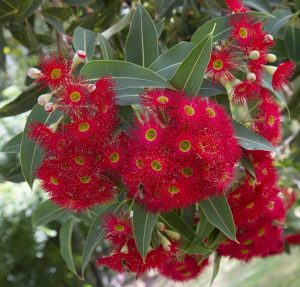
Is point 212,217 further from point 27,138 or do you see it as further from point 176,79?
point 27,138

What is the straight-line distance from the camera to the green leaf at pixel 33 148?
3.83 feet

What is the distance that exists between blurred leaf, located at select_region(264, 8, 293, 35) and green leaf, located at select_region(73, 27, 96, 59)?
0.59 metres

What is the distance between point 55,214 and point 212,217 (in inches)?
28.1

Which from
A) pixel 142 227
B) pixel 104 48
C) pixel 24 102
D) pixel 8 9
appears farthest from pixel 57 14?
pixel 142 227

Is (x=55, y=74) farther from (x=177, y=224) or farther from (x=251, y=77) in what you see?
(x=177, y=224)

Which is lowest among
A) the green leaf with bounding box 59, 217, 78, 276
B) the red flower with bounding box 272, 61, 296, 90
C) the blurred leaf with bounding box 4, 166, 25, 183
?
the green leaf with bounding box 59, 217, 78, 276

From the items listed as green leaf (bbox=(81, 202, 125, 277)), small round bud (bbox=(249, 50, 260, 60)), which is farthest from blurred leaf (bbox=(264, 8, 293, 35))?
green leaf (bbox=(81, 202, 125, 277))

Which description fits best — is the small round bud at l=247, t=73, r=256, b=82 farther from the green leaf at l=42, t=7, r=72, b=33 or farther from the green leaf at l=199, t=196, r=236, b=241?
the green leaf at l=42, t=7, r=72, b=33

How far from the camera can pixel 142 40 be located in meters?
1.26

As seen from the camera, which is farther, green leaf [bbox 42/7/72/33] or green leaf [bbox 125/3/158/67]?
green leaf [bbox 42/7/72/33]

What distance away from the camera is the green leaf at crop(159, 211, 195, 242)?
1400 millimetres

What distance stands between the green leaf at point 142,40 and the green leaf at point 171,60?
65mm

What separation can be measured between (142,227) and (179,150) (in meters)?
0.28

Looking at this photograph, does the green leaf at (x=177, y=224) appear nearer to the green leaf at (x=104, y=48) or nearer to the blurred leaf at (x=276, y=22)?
the green leaf at (x=104, y=48)
